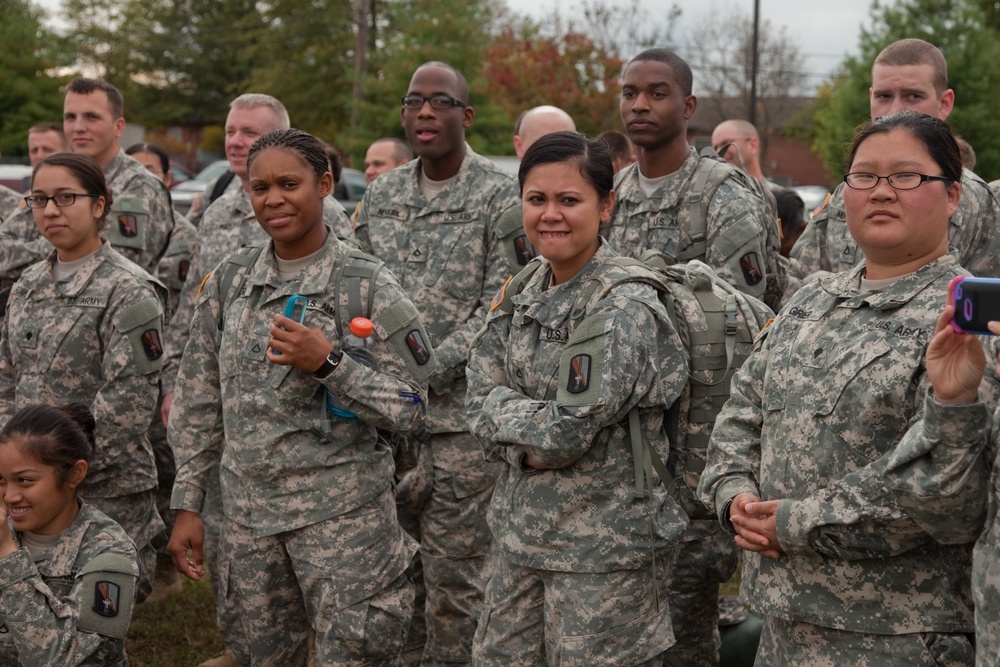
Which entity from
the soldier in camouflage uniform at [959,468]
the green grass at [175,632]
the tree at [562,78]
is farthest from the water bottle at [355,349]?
the tree at [562,78]

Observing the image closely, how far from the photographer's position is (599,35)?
3819cm

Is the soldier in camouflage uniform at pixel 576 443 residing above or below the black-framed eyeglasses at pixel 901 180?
below

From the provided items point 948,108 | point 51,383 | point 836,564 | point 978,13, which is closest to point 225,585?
point 51,383

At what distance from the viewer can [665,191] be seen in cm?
519

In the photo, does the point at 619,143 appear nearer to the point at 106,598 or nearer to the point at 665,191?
the point at 665,191

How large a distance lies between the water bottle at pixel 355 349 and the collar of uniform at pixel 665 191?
5.10 ft

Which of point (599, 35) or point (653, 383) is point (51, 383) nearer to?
point (653, 383)

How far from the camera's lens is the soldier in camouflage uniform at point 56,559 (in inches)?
→ 163

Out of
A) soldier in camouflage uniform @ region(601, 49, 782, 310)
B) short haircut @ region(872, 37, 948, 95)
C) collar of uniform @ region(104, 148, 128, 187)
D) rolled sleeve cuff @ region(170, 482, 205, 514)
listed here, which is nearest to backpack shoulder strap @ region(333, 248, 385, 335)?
rolled sleeve cuff @ region(170, 482, 205, 514)

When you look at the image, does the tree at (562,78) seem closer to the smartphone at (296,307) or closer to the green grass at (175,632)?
the green grass at (175,632)

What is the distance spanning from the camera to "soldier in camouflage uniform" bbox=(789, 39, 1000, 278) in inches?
179

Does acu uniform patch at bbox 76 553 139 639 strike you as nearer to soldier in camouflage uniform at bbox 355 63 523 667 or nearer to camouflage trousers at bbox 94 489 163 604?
camouflage trousers at bbox 94 489 163 604

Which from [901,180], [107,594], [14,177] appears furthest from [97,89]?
[14,177]

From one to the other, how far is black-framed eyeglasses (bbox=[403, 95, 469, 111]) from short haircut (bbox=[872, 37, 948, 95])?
1.88 meters
